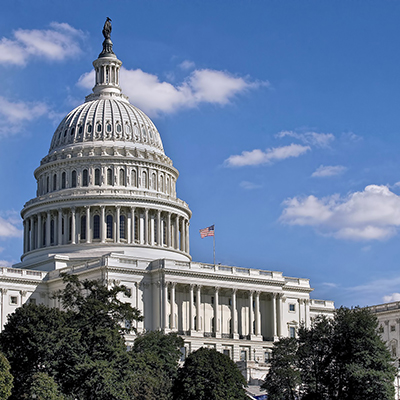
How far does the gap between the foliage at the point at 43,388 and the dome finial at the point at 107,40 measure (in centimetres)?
10561

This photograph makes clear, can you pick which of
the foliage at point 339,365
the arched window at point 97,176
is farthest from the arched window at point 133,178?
the foliage at point 339,365

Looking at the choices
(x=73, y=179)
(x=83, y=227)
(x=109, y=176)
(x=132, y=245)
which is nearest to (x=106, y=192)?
(x=109, y=176)

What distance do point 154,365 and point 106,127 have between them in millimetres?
78630

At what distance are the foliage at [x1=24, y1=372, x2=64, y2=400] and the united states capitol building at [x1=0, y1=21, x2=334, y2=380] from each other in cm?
4455

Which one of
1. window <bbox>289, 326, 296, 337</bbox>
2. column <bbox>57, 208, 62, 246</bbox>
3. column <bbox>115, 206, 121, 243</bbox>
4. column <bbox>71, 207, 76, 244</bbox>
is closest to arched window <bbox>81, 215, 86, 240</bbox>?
column <bbox>71, 207, 76, 244</bbox>

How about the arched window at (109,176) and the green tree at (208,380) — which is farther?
the arched window at (109,176)

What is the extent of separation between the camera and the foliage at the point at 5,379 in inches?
3401

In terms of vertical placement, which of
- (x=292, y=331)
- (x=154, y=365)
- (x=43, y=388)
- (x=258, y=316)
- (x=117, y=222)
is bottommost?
(x=43, y=388)

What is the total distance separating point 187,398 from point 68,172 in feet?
271

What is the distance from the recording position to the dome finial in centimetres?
18889

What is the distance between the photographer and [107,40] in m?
191

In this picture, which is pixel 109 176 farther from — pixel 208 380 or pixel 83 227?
pixel 208 380

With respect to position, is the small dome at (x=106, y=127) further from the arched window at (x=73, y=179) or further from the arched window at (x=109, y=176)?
the arched window at (x=73, y=179)

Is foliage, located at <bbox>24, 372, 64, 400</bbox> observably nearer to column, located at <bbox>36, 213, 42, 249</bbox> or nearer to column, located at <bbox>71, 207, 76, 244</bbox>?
column, located at <bbox>71, 207, 76, 244</bbox>
